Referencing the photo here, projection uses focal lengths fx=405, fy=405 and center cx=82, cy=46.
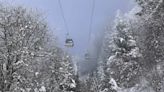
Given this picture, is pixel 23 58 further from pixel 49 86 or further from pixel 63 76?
pixel 63 76

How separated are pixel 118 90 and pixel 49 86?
1411cm

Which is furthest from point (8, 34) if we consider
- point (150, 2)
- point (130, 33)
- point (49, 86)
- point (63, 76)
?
point (130, 33)

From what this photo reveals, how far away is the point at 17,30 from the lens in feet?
88.5

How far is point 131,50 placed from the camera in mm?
56312

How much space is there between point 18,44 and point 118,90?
101 ft

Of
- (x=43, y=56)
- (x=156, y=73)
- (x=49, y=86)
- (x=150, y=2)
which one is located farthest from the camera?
(x=49, y=86)

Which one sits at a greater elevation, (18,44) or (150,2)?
(150,2)

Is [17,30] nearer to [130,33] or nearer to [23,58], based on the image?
[23,58]

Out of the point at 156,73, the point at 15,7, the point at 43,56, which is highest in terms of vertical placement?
the point at 15,7

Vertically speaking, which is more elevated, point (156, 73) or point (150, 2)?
point (150, 2)

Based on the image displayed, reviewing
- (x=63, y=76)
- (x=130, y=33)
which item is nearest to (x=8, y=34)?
(x=63, y=76)

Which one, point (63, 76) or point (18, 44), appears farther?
point (63, 76)

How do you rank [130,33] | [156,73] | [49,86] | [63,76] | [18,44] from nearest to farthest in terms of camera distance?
[18,44]
[156,73]
[49,86]
[63,76]
[130,33]

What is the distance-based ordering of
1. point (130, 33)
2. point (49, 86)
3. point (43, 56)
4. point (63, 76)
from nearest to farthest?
1. point (43, 56)
2. point (49, 86)
3. point (63, 76)
4. point (130, 33)
